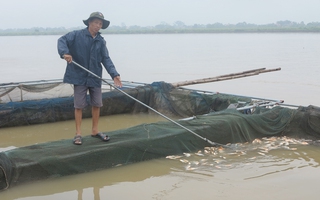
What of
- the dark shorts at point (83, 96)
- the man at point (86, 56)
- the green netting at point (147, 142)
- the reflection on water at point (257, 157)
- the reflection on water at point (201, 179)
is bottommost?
the reflection on water at point (201, 179)

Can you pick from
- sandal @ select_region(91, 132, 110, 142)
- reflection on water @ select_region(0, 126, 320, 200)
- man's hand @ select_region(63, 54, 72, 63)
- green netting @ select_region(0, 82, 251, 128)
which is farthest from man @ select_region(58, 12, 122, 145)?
green netting @ select_region(0, 82, 251, 128)

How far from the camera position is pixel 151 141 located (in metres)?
6.00

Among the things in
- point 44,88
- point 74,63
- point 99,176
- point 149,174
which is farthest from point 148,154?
point 44,88

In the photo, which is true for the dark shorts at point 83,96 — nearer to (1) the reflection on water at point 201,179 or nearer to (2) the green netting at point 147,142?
(2) the green netting at point 147,142

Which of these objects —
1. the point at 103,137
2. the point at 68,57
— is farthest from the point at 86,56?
the point at 103,137

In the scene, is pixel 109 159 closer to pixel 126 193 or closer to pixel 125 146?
pixel 125 146

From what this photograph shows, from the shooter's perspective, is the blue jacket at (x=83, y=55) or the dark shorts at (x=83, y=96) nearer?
the blue jacket at (x=83, y=55)

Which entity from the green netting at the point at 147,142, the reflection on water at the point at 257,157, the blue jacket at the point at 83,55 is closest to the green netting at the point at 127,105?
the green netting at the point at 147,142

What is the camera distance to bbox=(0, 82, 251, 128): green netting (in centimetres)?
872

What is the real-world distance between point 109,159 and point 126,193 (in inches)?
28.3

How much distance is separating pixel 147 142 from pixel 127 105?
401cm

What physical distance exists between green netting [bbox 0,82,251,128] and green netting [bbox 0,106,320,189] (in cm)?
144

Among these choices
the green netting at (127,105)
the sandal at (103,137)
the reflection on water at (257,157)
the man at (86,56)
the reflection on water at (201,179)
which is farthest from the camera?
the green netting at (127,105)

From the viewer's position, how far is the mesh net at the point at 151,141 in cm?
511
